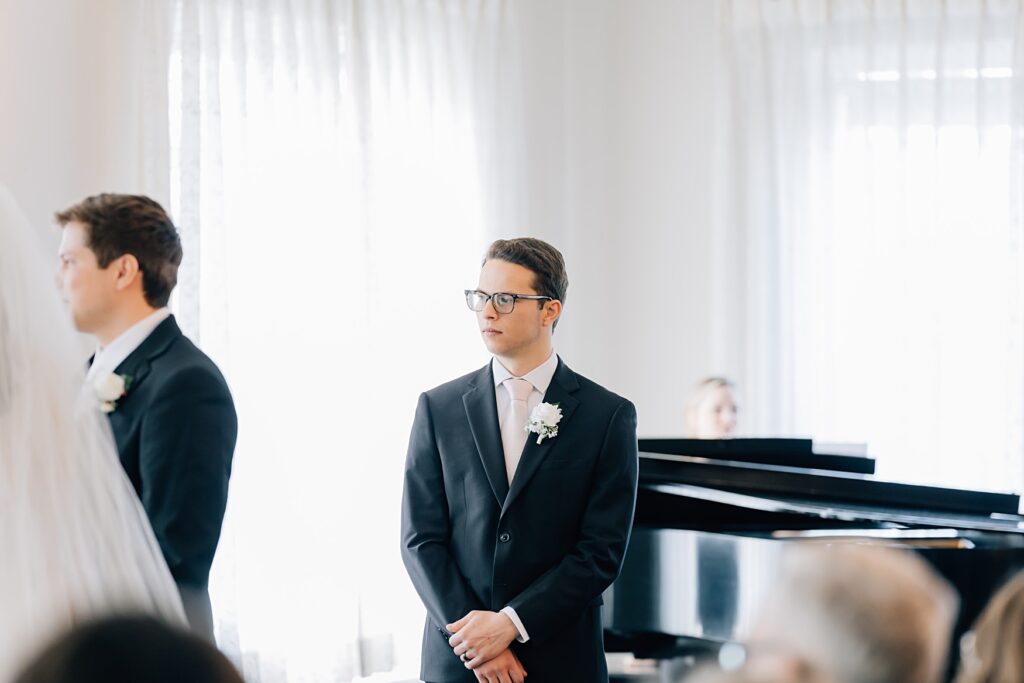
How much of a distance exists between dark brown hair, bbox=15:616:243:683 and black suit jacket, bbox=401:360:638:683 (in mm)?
1867

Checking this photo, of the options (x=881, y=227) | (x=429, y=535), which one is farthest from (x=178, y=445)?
(x=881, y=227)

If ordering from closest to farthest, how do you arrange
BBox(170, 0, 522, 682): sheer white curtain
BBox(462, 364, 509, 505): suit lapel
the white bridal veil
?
the white bridal veil → BBox(462, 364, 509, 505): suit lapel → BBox(170, 0, 522, 682): sheer white curtain

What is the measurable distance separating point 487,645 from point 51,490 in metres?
1.14

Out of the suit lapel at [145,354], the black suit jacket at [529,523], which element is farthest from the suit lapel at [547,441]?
the suit lapel at [145,354]

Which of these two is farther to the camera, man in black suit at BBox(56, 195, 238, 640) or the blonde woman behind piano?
the blonde woman behind piano

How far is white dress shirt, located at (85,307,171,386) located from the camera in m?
2.56

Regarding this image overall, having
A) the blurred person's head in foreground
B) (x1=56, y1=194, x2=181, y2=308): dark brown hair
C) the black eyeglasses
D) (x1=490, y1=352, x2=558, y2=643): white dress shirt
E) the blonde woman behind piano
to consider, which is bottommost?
the blonde woman behind piano

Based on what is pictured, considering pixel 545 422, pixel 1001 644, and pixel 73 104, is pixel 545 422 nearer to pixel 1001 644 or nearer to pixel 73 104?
pixel 1001 644

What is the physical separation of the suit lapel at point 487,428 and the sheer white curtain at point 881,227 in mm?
3927

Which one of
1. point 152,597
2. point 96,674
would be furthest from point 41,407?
point 96,674

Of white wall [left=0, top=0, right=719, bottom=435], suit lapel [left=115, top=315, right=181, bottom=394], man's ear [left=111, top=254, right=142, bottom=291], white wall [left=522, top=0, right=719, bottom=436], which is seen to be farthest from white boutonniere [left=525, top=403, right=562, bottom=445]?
white wall [left=522, top=0, right=719, bottom=436]

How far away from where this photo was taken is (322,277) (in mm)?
5840

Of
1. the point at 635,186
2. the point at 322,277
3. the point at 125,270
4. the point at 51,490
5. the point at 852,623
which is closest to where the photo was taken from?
the point at 852,623

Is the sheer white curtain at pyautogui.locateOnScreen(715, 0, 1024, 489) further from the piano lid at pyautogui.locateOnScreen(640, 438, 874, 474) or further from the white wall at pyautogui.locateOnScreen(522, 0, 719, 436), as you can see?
the piano lid at pyautogui.locateOnScreen(640, 438, 874, 474)
